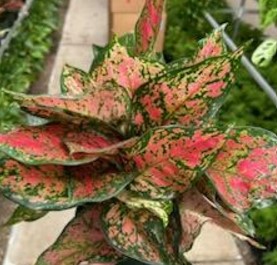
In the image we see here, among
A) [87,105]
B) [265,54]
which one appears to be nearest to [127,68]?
[87,105]

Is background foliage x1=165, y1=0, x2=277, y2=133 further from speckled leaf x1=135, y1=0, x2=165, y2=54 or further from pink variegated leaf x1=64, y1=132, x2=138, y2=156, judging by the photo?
pink variegated leaf x1=64, y1=132, x2=138, y2=156

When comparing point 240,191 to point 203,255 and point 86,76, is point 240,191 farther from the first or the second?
point 203,255

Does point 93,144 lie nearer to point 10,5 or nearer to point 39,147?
point 39,147

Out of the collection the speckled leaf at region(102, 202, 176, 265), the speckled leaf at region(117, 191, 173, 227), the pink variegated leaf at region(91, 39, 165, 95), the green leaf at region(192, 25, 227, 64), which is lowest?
the speckled leaf at region(102, 202, 176, 265)

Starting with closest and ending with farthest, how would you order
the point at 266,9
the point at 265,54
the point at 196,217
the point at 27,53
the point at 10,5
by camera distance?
the point at 196,217, the point at 266,9, the point at 265,54, the point at 10,5, the point at 27,53

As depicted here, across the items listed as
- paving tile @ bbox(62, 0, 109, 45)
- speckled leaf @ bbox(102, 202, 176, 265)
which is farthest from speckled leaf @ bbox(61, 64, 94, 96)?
paving tile @ bbox(62, 0, 109, 45)

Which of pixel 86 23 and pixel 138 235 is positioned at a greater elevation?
pixel 86 23
